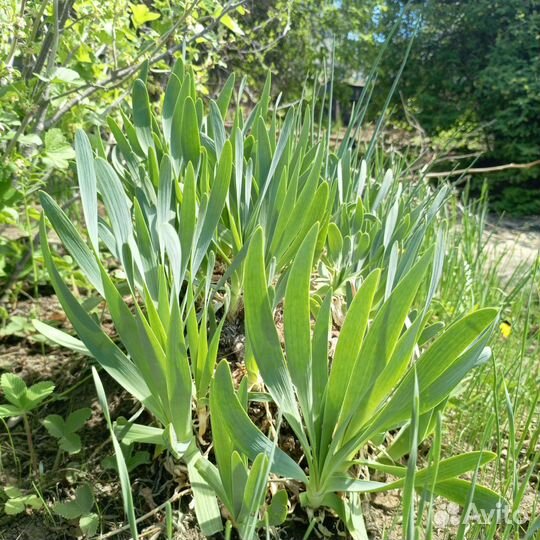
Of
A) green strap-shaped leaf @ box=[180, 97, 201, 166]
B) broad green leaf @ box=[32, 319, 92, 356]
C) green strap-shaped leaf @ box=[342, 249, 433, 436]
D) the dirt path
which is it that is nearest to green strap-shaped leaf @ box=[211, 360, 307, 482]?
green strap-shaped leaf @ box=[342, 249, 433, 436]

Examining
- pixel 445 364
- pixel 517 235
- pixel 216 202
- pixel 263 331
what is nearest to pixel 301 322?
pixel 263 331

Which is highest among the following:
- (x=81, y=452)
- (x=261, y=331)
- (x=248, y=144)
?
(x=248, y=144)

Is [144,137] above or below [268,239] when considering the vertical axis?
above

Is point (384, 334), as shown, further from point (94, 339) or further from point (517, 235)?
point (517, 235)

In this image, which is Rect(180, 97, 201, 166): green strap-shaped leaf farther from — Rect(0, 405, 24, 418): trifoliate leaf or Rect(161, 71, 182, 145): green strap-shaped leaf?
Rect(0, 405, 24, 418): trifoliate leaf

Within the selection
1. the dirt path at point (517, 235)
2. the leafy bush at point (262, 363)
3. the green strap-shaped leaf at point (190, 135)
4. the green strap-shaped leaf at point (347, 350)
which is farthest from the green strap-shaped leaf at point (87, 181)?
the dirt path at point (517, 235)

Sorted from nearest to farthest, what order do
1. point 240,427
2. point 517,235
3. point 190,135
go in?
point 240,427 < point 190,135 < point 517,235

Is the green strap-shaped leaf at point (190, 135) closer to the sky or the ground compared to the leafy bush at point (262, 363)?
closer to the sky

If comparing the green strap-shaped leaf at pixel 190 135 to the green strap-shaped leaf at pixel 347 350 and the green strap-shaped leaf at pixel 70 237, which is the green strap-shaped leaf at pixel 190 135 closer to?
the green strap-shaped leaf at pixel 70 237

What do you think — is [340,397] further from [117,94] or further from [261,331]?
[117,94]

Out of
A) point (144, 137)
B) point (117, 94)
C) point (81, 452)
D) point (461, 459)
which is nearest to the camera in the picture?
point (461, 459)

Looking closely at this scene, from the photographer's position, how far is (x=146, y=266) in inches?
29.2

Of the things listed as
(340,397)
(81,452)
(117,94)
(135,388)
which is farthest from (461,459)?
(117,94)

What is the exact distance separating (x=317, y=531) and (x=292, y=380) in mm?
212
